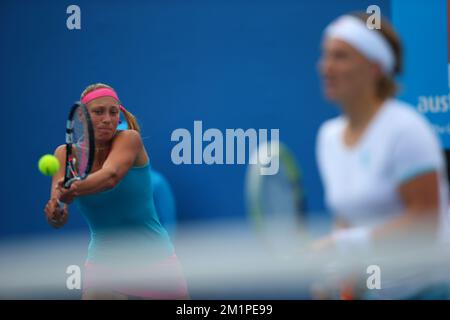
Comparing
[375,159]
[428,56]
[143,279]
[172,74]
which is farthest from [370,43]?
[143,279]

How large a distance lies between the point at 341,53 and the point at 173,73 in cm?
77

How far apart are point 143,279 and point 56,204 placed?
38 cm

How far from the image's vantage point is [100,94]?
10.8ft

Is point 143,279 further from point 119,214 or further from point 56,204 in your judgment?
point 56,204

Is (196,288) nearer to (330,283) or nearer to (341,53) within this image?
(330,283)

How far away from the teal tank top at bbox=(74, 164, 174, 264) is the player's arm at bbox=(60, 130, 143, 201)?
2 centimetres

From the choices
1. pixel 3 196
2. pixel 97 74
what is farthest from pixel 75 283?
pixel 97 74

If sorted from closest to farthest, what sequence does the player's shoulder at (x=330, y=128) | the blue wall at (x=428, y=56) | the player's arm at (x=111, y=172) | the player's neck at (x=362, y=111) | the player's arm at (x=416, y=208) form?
the player's arm at (x=416, y=208)
the player's neck at (x=362, y=111)
the player's shoulder at (x=330, y=128)
the player's arm at (x=111, y=172)
the blue wall at (x=428, y=56)

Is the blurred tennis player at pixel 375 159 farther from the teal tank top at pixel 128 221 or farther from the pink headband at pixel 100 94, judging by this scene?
the pink headband at pixel 100 94

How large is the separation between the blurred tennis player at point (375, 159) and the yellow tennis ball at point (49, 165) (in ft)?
3.07

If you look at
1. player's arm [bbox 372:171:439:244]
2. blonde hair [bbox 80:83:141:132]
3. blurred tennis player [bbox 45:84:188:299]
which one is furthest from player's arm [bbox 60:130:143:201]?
player's arm [bbox 372:171:439:244]

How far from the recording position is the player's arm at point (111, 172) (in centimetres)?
310

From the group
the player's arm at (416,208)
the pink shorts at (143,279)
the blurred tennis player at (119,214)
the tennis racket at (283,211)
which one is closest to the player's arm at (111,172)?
the blurred tennis player at (119,214)

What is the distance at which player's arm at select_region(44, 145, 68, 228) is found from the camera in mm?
3230
